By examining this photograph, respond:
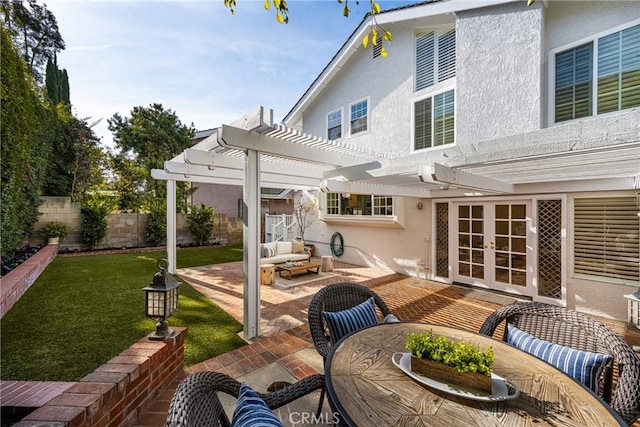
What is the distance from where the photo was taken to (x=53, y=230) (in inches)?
453

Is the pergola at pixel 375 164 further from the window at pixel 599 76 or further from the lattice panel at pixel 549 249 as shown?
the window at pixel 599 76

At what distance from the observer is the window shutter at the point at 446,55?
25.6 ft

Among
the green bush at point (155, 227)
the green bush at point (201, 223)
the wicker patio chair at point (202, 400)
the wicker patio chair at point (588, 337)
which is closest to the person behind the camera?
the wicker patio chair at point (202, 400)

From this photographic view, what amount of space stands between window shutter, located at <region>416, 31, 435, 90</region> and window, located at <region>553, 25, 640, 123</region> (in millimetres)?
3196

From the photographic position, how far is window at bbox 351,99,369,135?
1045 cm

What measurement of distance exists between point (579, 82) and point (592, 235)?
11.2ft

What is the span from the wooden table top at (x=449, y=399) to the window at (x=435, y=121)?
6.80 meters

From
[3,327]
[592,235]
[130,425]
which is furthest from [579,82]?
[3,327]

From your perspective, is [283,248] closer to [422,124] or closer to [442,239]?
[442,239]

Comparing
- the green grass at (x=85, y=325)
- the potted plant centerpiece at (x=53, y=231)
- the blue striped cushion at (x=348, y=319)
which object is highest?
the potted plant centerpiece at (x=53, y=231)

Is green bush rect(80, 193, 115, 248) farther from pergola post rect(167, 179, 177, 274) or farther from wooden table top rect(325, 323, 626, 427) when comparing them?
wooden table top rect(325, 323, 626, 427)

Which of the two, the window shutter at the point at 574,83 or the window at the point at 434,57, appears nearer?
the window shutter at the point at 574,83

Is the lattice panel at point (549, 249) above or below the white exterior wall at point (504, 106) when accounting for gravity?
below

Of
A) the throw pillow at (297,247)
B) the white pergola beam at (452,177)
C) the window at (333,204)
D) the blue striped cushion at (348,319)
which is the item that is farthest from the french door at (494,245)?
the throw pillow at (297,247)
